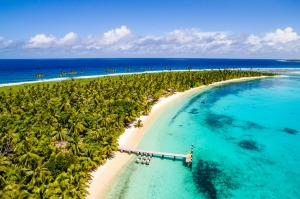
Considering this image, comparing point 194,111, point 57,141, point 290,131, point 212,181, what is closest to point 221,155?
point 212,181

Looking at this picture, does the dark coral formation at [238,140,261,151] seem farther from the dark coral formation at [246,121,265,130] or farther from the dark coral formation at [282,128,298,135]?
the dark coral formation at [282,128,298,135]

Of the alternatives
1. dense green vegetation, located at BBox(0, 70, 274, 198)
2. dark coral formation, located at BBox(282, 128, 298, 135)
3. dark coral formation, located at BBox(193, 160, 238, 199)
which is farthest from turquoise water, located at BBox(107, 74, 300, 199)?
dense green vegetation, located at BBox(0, 70, 274, 198)

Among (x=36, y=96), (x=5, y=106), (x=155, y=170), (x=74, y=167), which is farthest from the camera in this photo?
(x=36, y=96)

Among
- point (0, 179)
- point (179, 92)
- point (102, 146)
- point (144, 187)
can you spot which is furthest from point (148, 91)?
point (0, 179)

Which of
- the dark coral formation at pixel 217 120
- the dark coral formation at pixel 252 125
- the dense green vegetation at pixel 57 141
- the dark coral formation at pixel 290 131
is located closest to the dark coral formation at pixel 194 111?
the dark coral formation at pixel 217 120

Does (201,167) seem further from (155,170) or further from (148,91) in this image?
(148,91)

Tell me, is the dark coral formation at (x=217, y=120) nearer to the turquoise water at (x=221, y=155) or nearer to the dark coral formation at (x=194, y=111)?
the turquoise water at (x=221, y=155)

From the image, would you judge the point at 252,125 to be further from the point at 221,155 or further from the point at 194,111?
the point at 221,155

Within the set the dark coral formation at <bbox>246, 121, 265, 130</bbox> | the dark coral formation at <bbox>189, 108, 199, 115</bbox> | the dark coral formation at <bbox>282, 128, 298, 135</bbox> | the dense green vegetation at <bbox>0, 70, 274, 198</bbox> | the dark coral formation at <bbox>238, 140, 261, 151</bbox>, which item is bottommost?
the dark coral formation at <bbox>238, 140, 261, 151</bbox>
